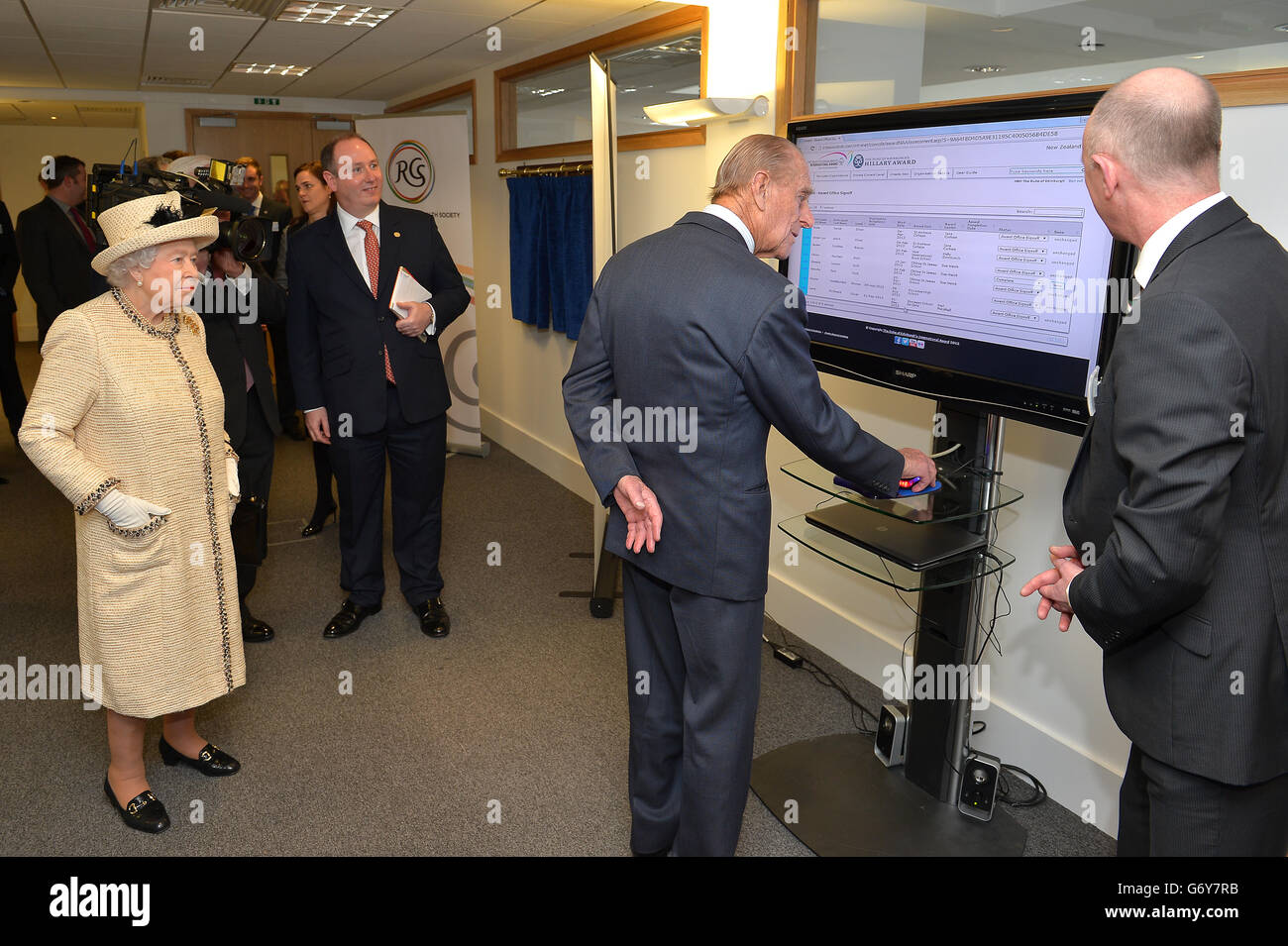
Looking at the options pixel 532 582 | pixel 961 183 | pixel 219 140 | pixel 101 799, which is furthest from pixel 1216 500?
pixel 219 140

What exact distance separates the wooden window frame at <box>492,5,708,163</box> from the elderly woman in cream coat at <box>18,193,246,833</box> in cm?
202

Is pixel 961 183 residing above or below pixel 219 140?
below

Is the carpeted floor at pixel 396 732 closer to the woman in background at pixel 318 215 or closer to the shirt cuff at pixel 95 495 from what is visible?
the woman in background at pixel 318 215

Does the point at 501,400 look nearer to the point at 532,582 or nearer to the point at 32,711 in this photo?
the point at 532,582

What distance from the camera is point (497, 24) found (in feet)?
14.4

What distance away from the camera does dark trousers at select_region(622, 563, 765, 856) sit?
1875 millimetres

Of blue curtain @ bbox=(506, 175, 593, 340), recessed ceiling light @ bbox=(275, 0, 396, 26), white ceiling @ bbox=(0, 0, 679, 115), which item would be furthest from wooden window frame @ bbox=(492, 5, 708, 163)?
recessed ceiling light @ bbox=(275, 0, 396, 26)

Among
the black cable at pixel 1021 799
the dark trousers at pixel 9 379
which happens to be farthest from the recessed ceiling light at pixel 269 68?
the black cable at pixel 1021 799

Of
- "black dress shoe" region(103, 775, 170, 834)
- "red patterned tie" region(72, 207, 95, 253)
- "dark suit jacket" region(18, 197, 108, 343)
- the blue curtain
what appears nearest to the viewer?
"black dress shoe" region(103, 775, 170, 834)

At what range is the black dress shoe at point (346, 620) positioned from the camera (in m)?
3.37

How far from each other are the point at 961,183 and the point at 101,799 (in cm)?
255

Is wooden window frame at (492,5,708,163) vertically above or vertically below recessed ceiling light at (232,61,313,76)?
below

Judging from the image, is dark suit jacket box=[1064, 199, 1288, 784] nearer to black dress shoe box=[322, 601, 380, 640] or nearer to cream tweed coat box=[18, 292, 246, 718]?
cream tweed coat box=[18, 292, 246, 718]

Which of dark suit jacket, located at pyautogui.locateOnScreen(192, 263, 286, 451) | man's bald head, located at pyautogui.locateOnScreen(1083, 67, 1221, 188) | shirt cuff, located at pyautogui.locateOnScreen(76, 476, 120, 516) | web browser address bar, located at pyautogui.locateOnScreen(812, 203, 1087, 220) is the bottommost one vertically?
shirt cuff, located at pyautogui.locateOnScreen(76, 476, 120, 516)
